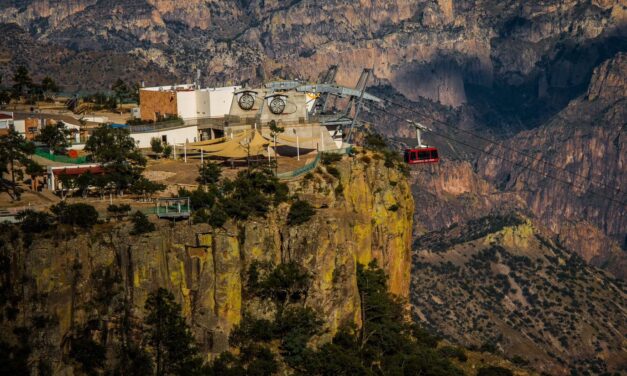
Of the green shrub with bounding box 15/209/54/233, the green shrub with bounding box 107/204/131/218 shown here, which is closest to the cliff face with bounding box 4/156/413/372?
the green shrub with bounding box 15/209/54/233

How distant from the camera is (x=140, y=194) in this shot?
401ft

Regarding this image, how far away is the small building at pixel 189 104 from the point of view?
150675mm

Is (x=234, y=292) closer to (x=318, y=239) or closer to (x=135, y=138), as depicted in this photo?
(x=318, y=239)

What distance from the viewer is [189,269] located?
108938 millimetres

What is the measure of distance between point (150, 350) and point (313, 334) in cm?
1221

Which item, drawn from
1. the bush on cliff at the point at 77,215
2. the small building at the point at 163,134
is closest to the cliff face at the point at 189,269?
the bush on cliff at the point at 77,215

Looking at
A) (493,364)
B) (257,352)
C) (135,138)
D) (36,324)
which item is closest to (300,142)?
(135,138)

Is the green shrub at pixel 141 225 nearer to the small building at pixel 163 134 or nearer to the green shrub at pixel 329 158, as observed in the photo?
the green shrub at pixel 329 158

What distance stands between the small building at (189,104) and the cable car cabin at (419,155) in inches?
695

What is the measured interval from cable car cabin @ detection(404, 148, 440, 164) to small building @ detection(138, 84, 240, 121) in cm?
1765

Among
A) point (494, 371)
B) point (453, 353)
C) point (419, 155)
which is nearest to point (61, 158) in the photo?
point (419, 155)

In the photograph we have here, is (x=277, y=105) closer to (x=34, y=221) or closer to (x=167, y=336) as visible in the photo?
(x=167, y=336)

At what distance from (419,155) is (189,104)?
22.6m

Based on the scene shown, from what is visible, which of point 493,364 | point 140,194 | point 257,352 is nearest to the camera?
point 257,352
